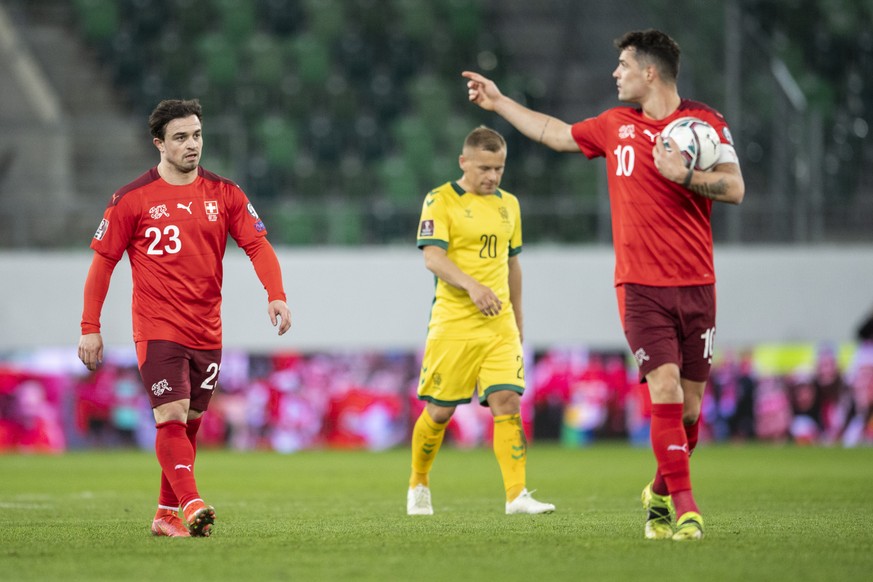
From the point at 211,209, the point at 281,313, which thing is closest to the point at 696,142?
the point at 281,313

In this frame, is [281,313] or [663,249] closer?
[663,249]

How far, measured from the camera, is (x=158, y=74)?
68.2ft

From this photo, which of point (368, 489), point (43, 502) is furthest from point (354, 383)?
point (43, 502)

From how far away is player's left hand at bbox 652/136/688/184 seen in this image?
18.0ft

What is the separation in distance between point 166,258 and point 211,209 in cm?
32

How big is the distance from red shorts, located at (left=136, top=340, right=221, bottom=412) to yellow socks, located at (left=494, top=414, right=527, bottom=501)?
6.26 feet

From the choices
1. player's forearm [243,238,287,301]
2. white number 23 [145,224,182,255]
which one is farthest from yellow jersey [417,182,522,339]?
white number 23 [145,224,182,255]

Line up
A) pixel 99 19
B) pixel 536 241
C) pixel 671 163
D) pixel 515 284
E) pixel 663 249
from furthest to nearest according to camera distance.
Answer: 1. pixel 99 19
2. pixel 536 241
3. pixel 515 284
4. pixel 663 249
5. pixel 671 163

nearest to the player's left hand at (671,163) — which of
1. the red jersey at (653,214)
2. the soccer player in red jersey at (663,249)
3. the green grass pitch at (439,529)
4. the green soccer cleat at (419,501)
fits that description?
the soccer player in red jersey at (663,249)

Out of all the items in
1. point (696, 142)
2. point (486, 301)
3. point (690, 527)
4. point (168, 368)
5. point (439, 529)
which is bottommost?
point (439, 529)

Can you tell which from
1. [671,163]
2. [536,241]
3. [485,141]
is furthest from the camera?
[536,241]

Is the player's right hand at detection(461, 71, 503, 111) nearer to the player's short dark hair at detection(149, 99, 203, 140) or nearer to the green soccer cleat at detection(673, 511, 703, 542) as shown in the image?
the player's short dark hair at detection(149, 99, 203, 140)

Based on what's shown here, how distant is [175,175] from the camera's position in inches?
251

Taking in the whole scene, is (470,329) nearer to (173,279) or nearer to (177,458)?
(173,279)
